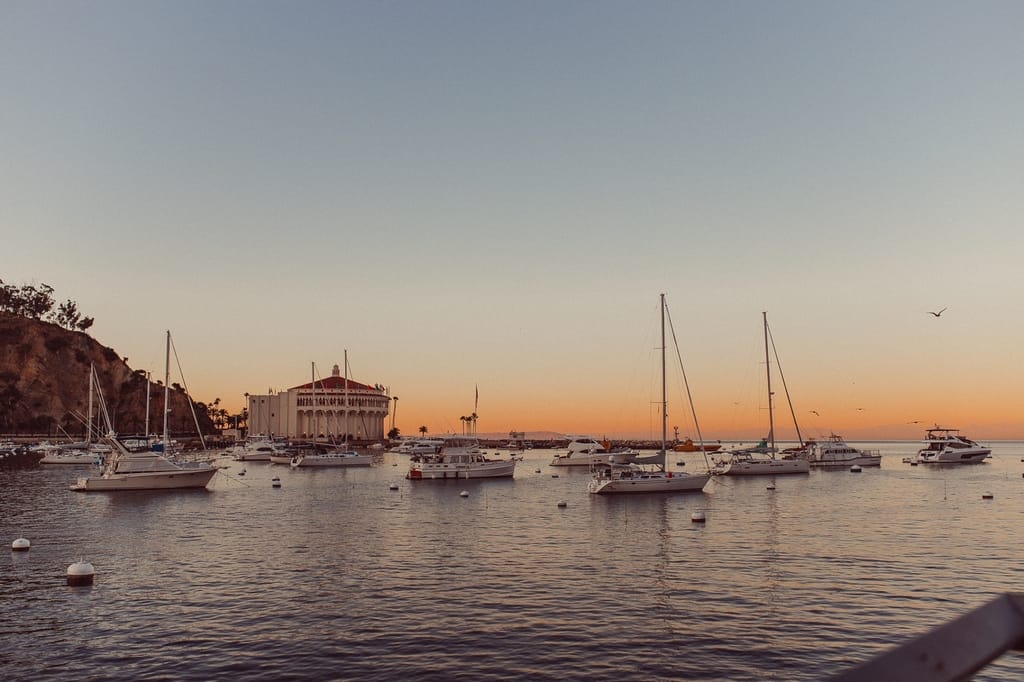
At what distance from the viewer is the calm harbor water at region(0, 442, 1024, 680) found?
71.4 ft

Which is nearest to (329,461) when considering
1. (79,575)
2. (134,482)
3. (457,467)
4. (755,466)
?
(457,467)

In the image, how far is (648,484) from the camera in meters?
65.2

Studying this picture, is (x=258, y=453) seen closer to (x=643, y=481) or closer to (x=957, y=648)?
(x=643, y=481)

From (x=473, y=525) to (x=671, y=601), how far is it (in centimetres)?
2275

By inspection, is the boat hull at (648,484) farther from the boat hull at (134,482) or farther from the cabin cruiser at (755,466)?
the boat hull at (134,482)

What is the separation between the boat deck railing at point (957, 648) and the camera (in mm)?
1833

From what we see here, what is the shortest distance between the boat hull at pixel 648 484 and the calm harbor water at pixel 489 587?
179 inches

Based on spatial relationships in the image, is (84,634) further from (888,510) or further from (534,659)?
(888,510)

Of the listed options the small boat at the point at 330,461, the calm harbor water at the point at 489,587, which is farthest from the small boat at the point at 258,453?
the calm harbor water at the point at 489,587

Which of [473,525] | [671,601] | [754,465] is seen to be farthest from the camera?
[754,465]

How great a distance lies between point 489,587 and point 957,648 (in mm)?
30047

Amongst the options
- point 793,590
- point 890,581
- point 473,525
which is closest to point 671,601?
point 793,590

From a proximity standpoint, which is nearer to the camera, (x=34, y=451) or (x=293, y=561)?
(x=293, y=561)

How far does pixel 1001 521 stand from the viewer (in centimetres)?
5012
